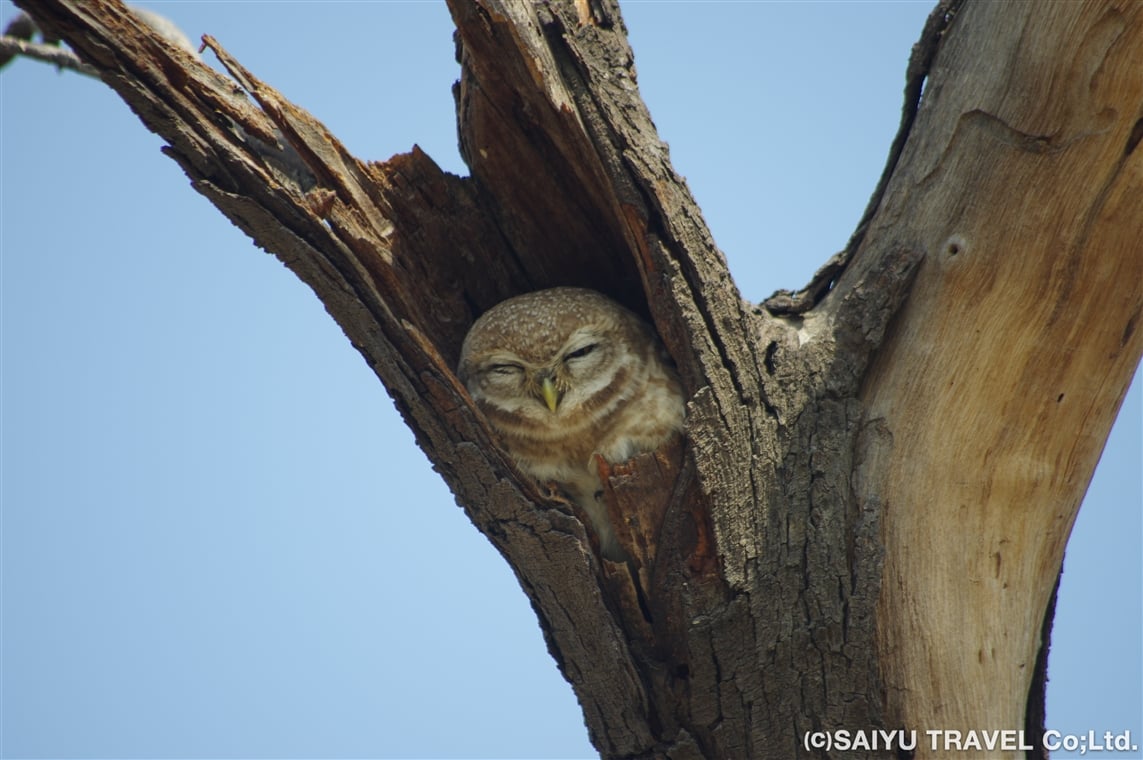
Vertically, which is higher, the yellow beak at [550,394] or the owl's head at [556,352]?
the owl's head at [556,352]

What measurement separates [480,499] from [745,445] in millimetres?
775

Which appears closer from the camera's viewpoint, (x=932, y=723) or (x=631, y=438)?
(x=932, y=723)

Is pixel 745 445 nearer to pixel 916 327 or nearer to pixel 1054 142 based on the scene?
pixel 916 327

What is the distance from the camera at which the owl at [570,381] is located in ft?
12.8

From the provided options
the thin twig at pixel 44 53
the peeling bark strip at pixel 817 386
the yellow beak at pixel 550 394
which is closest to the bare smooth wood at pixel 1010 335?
the peeling bark strip at pixel 817 386

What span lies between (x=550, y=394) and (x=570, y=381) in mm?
119

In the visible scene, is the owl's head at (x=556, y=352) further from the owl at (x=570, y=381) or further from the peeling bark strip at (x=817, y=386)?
the peeling bark strip at (x=817, y=386)

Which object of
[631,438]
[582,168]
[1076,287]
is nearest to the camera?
[1076,287]

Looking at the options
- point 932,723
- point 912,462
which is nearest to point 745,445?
point 912,462

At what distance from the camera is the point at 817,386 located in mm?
3156

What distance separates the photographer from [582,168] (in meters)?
3.36

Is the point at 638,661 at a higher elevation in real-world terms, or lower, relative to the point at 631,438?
lower

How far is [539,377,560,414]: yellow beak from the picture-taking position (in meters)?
4.03

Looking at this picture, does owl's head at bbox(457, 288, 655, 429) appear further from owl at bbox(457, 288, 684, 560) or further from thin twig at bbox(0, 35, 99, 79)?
thin twig at bbox(0, 35, 99, 79)
